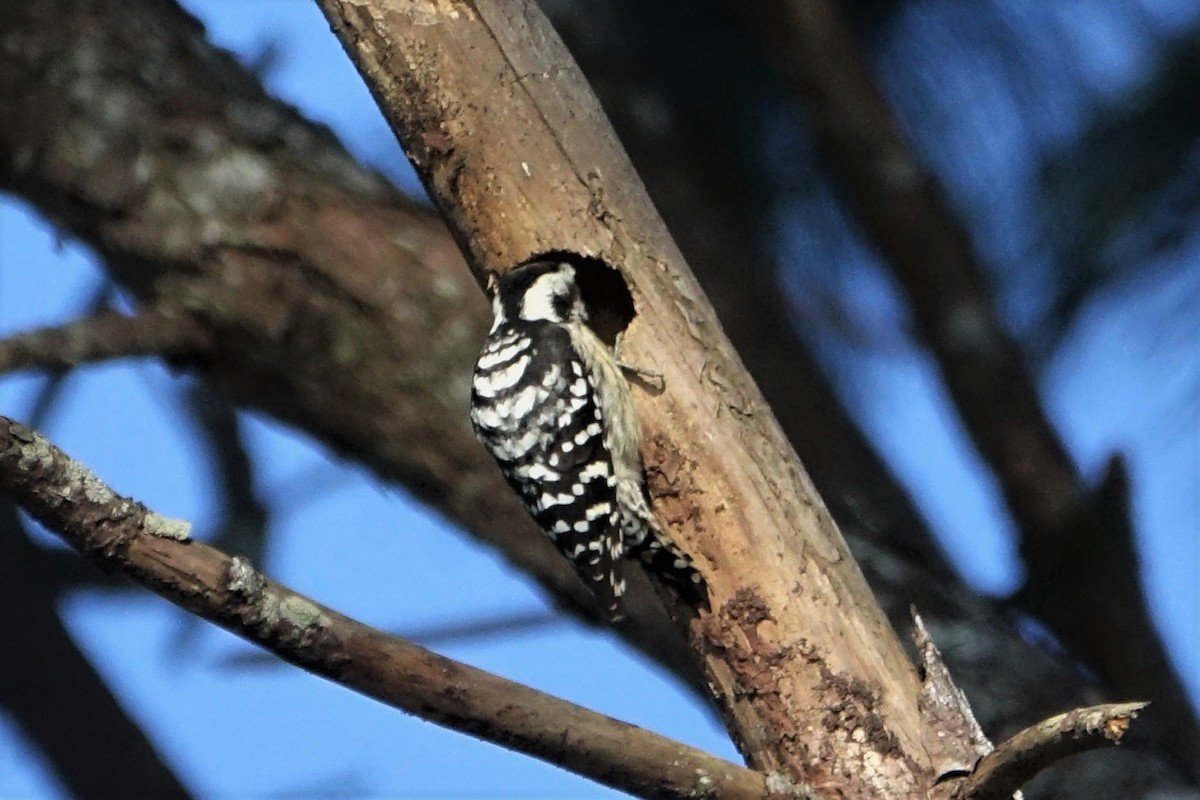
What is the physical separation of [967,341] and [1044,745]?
1.05 m

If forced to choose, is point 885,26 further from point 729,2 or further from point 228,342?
point 228,342

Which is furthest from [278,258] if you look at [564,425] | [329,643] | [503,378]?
[329,643]

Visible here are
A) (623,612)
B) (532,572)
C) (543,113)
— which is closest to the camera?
(543,113)

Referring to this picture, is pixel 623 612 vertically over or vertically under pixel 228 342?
under

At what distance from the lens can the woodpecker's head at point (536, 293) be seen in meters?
2.01

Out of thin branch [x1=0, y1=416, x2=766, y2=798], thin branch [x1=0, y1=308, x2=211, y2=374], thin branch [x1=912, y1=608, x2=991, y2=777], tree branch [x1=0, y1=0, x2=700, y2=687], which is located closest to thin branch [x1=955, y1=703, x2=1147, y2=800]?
thin branch [x1=912, y1=608, x2=991, y2=777]

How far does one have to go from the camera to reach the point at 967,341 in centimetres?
223

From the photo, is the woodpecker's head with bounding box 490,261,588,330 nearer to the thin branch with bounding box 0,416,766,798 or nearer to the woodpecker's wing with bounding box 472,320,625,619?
the woodpecker's wing with bounding box 472,320,625,619

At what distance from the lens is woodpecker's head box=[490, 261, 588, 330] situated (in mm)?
2014

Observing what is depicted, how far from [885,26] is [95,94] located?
4.76ft

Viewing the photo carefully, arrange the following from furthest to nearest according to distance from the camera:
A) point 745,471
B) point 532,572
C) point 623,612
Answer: point 532,572 → point 623,612 → point 745,471

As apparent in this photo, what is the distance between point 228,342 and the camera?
251cm

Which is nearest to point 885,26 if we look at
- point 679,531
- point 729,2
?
point 729,2

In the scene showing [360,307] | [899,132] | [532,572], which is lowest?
[532,572]
